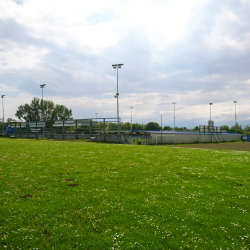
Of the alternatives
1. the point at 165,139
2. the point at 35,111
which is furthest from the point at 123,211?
the point at 35,111

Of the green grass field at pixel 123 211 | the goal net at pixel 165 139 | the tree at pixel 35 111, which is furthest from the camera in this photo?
the tree at pixel 35 111

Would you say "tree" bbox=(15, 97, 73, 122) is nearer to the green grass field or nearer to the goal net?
the goal net

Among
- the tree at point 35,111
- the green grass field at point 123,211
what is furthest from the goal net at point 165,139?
the tree at point 35,111

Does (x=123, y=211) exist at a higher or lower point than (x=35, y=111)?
lower

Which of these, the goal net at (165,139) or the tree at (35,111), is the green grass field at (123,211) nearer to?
the goal net at (165,139)

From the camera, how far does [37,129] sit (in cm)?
7519

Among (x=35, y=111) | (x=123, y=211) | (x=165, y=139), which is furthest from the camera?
(x=35, y=111)

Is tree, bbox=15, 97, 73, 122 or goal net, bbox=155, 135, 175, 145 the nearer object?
goal net, bbox=155, 135, 175, 145

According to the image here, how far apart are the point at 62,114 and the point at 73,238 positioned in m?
150

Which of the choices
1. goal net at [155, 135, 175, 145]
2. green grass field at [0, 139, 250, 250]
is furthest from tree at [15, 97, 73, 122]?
green grass field at [0, 139, 250, 250]

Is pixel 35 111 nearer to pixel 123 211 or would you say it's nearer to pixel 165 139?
pixel 165 139

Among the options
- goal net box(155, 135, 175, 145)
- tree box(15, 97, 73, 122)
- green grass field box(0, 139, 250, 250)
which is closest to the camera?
green grass field box(0, 139, 250, 250)

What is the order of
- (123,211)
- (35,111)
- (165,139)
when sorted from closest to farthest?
1. (123,211)
2. (165,139)
3. (35,111)

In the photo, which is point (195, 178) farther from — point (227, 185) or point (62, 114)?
point (62, 114)
